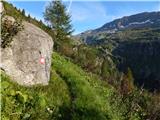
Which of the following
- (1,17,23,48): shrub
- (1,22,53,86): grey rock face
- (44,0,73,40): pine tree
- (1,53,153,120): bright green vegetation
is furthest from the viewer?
(44,0,73,40): pine tree

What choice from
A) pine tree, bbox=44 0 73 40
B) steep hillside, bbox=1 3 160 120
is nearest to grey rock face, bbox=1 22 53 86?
steep hillside, bbox=1 3 160 120

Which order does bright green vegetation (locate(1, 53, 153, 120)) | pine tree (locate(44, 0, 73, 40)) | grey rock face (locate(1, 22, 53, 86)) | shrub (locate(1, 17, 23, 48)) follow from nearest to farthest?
bright green vegetation (locate(1, 53, 153, 120)), shrub (locate(1, 17, 23, 48)), grey rock face (locate(1, 22, 53, 86)), pine tree (locate(44, 0, 73, 40))

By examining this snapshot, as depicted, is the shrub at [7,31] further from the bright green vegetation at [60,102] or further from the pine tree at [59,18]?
the pine tree at [59,18]

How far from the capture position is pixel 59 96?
59.3 feet

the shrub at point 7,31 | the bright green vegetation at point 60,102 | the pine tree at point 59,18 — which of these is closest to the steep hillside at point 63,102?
the bright green vegetation at point 60,102

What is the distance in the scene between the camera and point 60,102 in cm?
1730

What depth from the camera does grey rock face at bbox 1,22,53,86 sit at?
665 inches

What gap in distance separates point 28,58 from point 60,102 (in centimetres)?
243

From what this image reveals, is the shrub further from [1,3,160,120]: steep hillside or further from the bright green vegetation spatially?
the bright green vegetation

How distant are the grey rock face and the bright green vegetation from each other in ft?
1.91

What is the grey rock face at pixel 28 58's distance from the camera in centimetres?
1689

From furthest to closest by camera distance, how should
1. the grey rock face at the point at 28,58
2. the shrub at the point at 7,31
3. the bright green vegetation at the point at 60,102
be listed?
the grey rock face at the point at 28,58, the shrub at the point at 7,31, the bright green vegetation at the point at 60,102

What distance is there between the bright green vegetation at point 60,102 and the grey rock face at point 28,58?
1.91 feet

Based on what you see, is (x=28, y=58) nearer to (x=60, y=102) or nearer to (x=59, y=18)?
(x=60, y=102)
